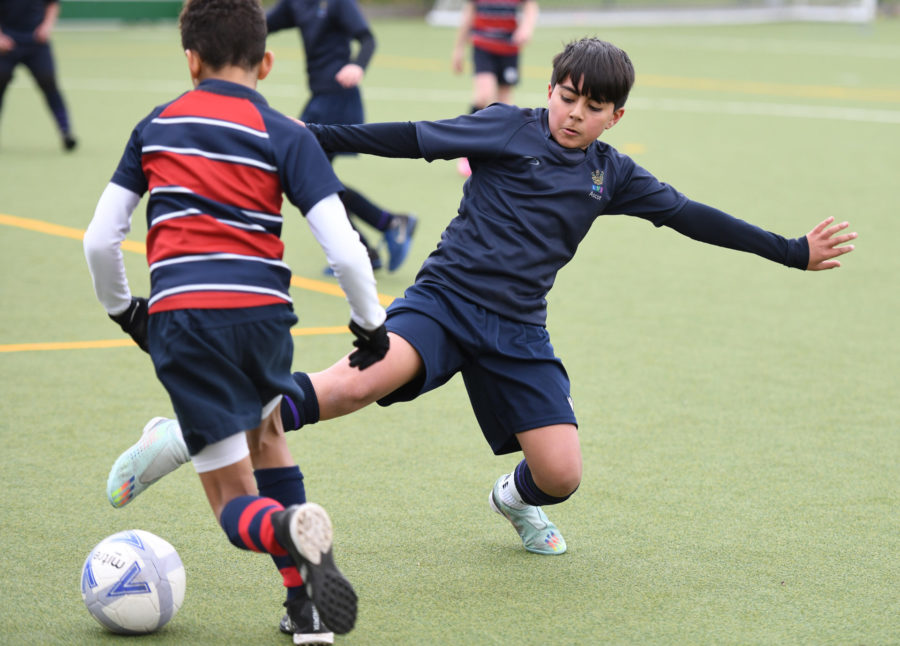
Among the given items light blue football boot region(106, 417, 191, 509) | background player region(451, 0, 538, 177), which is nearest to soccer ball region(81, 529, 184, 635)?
light blue football boot region(106, 417, 191, 509)

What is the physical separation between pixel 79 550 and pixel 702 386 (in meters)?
2.95

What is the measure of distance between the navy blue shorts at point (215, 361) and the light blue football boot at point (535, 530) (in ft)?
3.92

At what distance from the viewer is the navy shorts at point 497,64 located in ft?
34.4

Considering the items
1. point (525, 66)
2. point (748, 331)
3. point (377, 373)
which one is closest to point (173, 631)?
point (377, 373)

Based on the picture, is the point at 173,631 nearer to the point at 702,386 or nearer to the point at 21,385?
the point at 21,385

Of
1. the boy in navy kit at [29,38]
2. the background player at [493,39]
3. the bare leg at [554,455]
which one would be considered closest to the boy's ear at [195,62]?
the bare leg at [554,455]

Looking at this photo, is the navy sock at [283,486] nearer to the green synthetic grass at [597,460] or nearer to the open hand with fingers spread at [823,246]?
the green synthetic grass at [597,460]

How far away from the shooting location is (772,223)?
8688mm

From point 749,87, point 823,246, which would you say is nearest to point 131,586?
point 823,246

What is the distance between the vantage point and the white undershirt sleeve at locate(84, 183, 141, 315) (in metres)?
2.90

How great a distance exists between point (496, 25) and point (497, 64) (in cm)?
36

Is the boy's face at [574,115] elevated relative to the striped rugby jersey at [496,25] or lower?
elevated

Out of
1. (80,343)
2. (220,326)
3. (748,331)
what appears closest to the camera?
(220,326)

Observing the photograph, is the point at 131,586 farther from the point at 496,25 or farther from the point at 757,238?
the point at 496,25
